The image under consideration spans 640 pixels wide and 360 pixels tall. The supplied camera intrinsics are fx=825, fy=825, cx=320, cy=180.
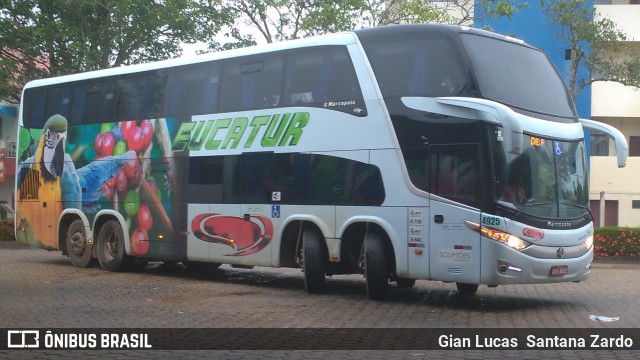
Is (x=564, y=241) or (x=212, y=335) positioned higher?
(x=564, y=241)

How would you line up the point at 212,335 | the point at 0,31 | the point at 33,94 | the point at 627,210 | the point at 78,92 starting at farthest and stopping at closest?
the point at 627,210
the point at 0,31
the point at 33,94
the point at 78,92
the point at 212,335

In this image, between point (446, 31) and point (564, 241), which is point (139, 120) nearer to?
point (446, 31)

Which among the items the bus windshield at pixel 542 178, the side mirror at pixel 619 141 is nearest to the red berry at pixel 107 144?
the bus windshield at pixel 542 178

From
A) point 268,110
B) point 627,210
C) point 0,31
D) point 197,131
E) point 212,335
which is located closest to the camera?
point 212,335

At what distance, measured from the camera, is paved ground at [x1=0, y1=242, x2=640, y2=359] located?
8.60m

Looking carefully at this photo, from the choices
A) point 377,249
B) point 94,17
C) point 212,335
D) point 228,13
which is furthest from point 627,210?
point 212,335

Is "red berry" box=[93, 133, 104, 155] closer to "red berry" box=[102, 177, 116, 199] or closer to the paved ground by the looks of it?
"red berry" box=[102, 177, 116, 199]

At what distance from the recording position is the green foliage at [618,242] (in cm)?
2345

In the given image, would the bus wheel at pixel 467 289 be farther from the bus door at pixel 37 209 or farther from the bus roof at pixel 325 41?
the bus door at pixel 37 209

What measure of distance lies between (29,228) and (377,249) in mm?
10722

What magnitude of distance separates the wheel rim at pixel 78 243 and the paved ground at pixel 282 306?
2.00 ft

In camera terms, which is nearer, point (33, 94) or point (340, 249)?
point (340, 249)

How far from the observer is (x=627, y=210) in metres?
34.3

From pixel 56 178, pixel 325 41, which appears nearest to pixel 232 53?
pixel 325 41
